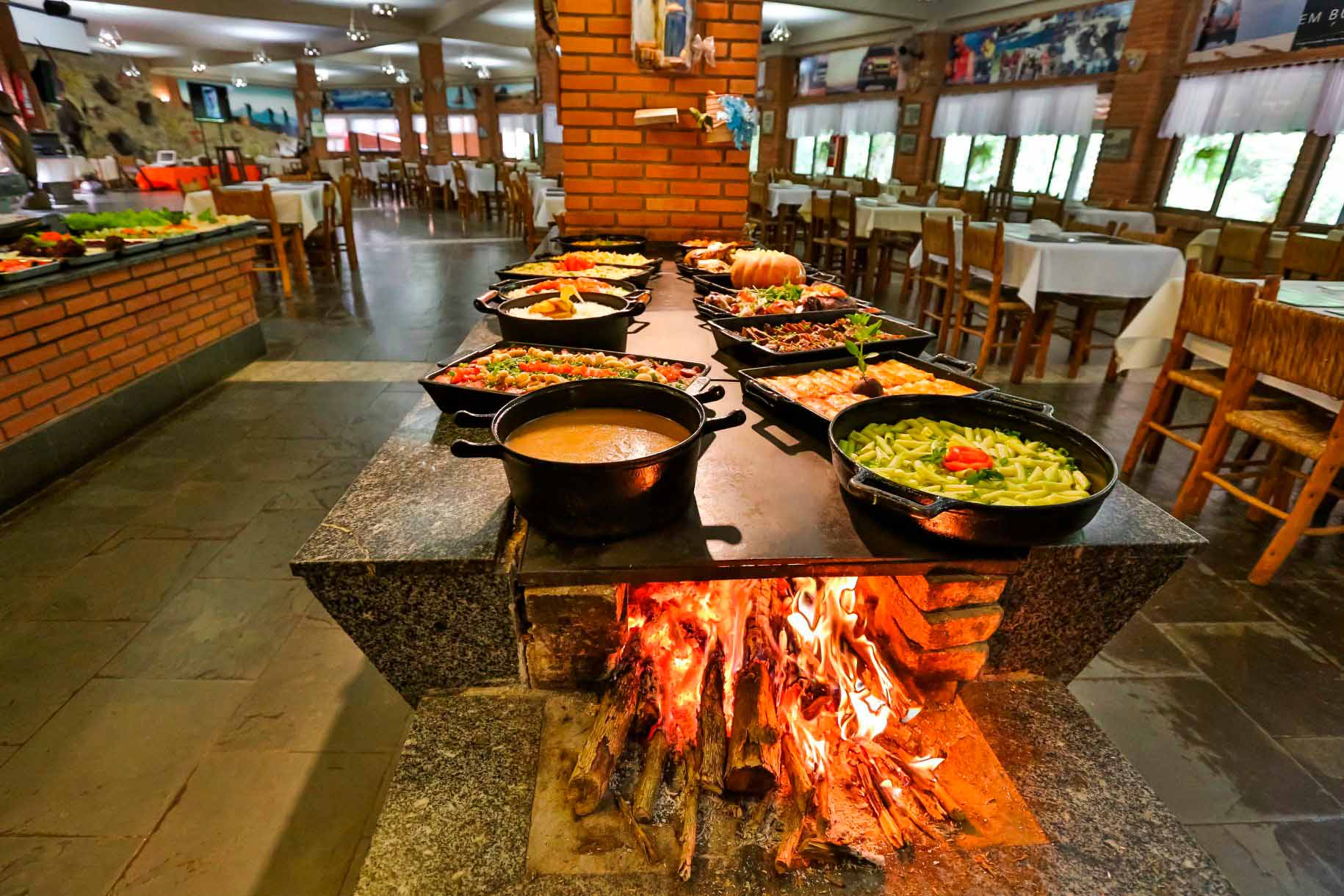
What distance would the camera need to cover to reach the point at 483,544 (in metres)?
1.20

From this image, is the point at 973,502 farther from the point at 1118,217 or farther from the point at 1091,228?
the point at 1118,217

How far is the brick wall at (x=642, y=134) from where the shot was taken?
3822mm

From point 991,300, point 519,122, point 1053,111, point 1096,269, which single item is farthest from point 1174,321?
point 519,122

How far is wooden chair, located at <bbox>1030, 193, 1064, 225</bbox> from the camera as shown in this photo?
7.82 m

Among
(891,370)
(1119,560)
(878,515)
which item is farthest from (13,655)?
(1119,560)

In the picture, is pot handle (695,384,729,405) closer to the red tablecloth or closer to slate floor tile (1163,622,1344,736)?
slate floor tile (1163,622,1344,736)

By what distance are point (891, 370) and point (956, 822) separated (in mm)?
1155

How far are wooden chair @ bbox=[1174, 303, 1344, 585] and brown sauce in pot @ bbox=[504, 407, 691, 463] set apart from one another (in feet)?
8.60

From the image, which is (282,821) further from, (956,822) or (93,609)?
(956,822)

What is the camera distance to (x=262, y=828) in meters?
1.59

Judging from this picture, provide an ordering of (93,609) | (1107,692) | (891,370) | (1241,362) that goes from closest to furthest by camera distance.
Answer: (891,370) < (1107,692) < (93,609) < (1241,362)

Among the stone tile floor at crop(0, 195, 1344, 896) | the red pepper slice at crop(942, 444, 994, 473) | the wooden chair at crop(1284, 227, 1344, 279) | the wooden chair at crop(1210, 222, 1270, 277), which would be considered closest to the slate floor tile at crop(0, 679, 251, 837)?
the stone tile floor at crop(0, 195, 1344, 896)

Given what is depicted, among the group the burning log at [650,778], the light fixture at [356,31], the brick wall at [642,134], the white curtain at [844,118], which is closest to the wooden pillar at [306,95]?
the light fixture at [356,31]

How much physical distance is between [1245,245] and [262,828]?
340 inches
